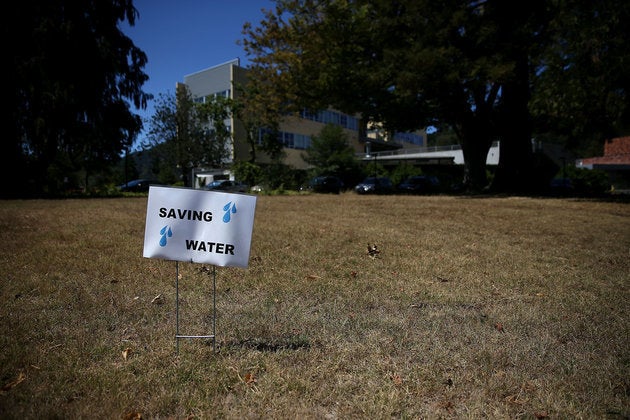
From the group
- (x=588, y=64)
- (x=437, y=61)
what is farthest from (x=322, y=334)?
(x=437, y=61)

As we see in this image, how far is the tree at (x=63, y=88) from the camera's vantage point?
20641 mm

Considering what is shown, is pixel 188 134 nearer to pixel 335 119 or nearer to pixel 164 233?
pixel 335 119

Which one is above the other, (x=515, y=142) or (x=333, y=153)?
(x=333, y=153)

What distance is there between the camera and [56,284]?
191 inches

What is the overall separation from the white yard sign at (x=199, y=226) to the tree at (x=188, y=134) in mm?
37983

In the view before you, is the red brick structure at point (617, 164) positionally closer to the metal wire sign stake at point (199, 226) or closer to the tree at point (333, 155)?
the tree at point (333, 155)

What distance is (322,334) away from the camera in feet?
11.7

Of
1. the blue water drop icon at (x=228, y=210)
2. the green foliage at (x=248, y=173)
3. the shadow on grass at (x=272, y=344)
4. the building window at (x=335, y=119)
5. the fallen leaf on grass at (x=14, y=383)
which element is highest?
the building window at (x=335, y=119)

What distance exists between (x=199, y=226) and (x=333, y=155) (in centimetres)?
4081

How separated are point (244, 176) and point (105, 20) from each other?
13248 millimetres

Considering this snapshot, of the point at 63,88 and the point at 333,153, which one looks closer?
the point at 63,88

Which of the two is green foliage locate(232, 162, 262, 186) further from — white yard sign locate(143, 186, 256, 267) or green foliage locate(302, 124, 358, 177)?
white yard sign locate(143, 186, 256, 267)

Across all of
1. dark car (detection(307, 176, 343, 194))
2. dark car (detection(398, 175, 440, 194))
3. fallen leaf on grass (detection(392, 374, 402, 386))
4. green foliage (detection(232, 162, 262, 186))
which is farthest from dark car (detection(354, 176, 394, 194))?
fallen leaf on grass (detection(392, 374, 402, 386))

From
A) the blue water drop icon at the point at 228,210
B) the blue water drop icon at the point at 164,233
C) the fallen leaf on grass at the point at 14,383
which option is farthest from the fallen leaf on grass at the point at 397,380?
the fallen leaf on grass at the point at 14,383
